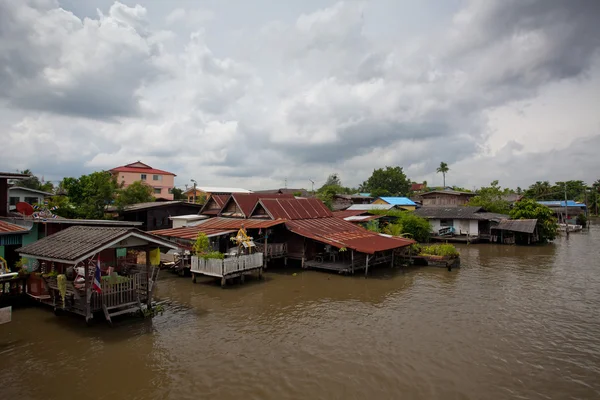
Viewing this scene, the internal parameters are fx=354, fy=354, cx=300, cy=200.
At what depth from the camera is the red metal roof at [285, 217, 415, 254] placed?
22.4 meters

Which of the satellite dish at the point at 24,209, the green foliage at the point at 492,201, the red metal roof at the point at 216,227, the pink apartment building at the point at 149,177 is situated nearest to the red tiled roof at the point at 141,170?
the pink apartment building at the point at 149,177

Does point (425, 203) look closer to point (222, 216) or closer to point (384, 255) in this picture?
point (384, 255)

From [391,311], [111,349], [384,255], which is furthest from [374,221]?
[111,349]

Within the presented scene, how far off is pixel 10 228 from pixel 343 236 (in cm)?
1834

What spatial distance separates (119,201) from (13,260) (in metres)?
22.7

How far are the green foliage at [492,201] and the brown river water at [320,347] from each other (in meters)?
34.9

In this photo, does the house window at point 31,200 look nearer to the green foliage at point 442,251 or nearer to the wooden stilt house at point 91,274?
the wooden stilt house at point 91,274

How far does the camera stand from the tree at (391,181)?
88000 mm

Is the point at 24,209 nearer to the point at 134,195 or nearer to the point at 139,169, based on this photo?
the point at 134,195

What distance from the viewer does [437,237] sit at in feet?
137

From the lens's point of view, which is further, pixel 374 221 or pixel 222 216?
pixel 374 221

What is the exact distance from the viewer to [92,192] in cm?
3294

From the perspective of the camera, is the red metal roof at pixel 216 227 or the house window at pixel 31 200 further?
the house window at pixel 31 200

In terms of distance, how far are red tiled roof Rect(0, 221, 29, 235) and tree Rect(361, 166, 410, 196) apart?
77018 millimetres
